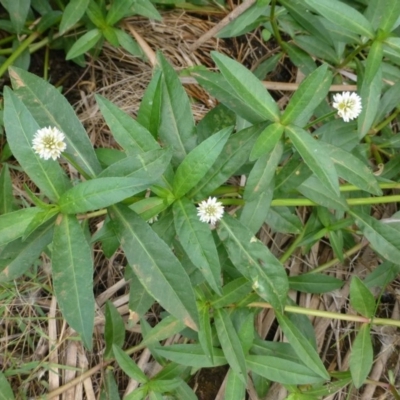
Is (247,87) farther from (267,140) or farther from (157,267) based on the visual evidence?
(157,267)

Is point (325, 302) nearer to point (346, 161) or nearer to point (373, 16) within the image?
point (346, 161)

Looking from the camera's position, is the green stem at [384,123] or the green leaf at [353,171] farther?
the green stem at [384,123]

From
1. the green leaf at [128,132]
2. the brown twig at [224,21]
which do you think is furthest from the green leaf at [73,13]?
the green leaf at [128,132]

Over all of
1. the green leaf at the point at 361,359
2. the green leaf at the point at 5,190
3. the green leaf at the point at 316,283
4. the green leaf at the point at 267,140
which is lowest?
the green leaf at the point at 361,359

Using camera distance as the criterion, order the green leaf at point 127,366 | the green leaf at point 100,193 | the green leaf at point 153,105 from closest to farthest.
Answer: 1. the green leaf at point 100,193
2. the green leaf at point 153,105
3. the green leaf at point 127,366

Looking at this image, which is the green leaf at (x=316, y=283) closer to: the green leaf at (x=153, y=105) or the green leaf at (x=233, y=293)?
the green leaf at (x=233, y=293)

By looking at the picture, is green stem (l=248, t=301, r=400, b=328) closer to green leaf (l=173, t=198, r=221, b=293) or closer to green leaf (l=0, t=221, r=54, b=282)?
green leaf (l=173, t=198, r=221, b=293)

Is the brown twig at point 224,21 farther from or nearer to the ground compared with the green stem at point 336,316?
farther from the ground

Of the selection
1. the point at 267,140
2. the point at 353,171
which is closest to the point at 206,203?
the point at 267,140
